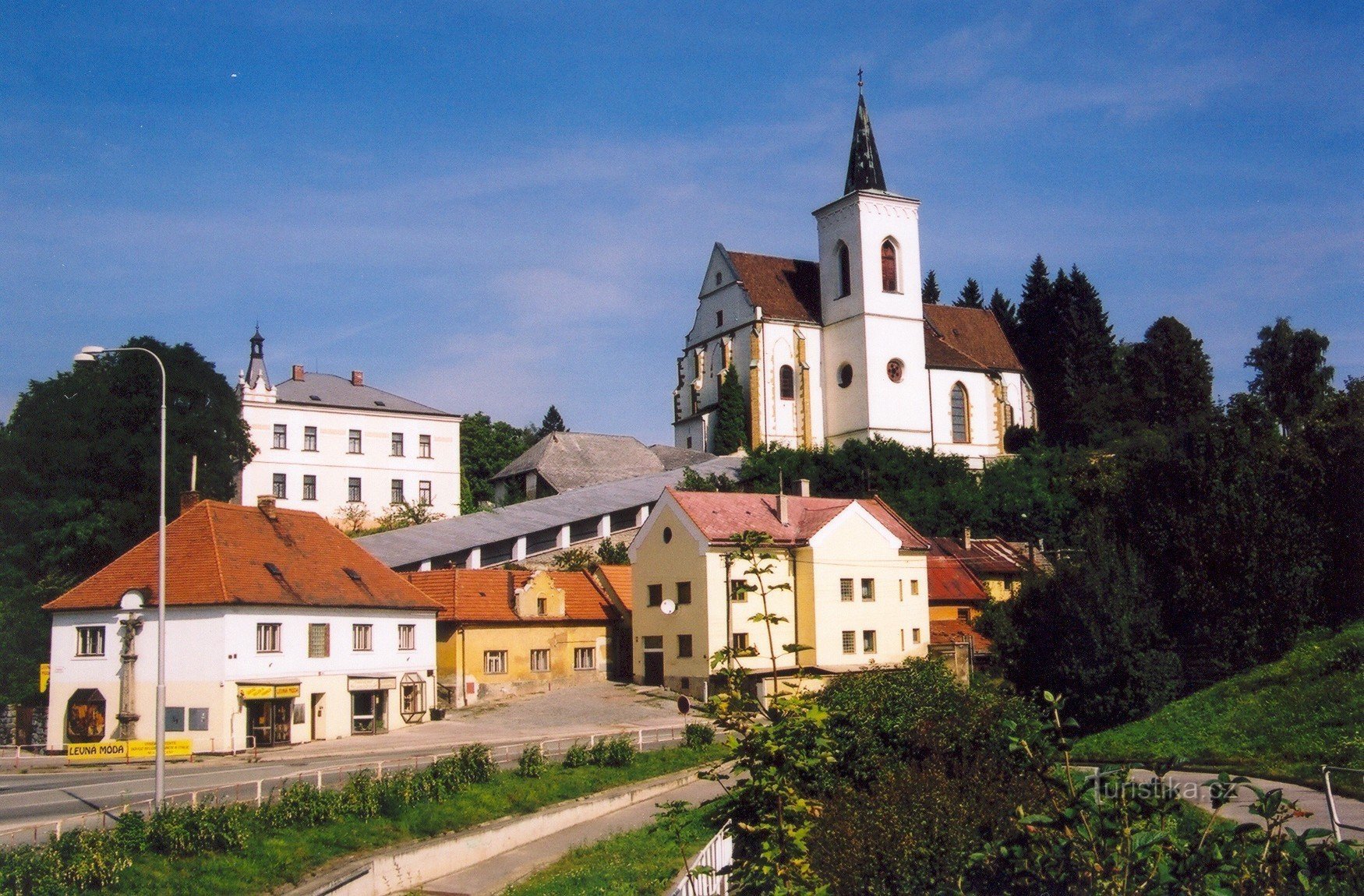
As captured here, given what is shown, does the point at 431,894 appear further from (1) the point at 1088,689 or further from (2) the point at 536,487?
(2) the point at 536,487

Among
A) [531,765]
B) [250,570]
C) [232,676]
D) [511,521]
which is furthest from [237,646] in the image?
Answer: [511,521]

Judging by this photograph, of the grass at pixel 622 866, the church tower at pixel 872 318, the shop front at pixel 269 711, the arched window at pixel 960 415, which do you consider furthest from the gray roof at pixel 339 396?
the grass at pixel 622 866

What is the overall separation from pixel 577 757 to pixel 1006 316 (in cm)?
8652

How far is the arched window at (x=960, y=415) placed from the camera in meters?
85.3

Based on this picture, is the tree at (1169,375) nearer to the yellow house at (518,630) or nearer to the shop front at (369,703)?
the yellow house at (518,630)

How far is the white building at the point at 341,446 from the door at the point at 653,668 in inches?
1310

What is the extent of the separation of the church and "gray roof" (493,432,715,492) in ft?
10.6

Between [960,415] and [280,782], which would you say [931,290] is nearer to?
[960,415]

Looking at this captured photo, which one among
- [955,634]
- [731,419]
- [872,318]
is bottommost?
[955,634]

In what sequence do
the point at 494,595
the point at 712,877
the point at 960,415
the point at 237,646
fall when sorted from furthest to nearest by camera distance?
1. the point at 960,415
2. the point at 494,595
3. the point at 237,646
4. the point at 712,877

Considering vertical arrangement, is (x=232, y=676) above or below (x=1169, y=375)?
below

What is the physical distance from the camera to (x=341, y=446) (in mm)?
77500

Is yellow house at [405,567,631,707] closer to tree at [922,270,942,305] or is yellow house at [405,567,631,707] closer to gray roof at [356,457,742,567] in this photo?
gray roof at [356,457,742,567]

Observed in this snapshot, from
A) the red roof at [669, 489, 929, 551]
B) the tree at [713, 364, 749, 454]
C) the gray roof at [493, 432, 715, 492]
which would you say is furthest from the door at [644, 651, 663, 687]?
the tree at [713, 364, 749, 454]
